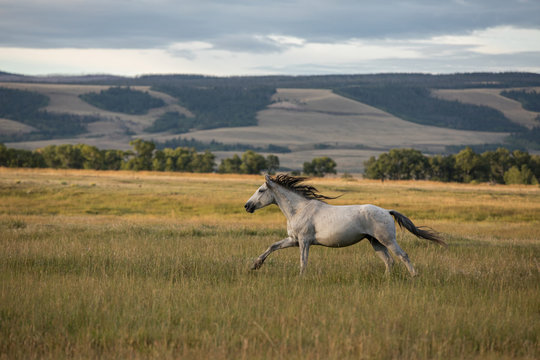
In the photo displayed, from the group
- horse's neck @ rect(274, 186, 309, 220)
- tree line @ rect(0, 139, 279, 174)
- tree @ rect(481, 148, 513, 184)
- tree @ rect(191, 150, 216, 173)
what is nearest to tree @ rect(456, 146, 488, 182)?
tree @ rect(481, 148, 513, 184)

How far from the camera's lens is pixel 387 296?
9625mm

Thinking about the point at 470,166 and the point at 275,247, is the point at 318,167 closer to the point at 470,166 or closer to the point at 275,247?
the point at 470,166

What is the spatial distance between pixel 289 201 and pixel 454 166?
87.7 meters

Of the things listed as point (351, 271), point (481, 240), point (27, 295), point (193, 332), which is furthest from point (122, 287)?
point (481, 240)

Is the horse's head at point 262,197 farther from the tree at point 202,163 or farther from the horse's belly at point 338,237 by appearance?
the tree at point 202,163

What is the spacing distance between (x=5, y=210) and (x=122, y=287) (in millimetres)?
26000

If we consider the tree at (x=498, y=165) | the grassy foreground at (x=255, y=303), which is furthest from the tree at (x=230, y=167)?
the grassy foreground at (x=255, y=303)

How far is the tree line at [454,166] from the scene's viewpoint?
307 ft

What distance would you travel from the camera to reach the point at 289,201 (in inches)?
476

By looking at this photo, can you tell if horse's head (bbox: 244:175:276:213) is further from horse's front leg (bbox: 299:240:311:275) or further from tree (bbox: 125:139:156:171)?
tree (bbox: 125:139:156:171)

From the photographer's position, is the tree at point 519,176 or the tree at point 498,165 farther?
the tree at point 498,165

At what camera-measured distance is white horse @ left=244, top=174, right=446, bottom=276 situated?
11383 mm

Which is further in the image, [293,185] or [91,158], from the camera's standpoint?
[91,158]

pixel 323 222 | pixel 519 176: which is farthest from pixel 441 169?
pixel 323 222
